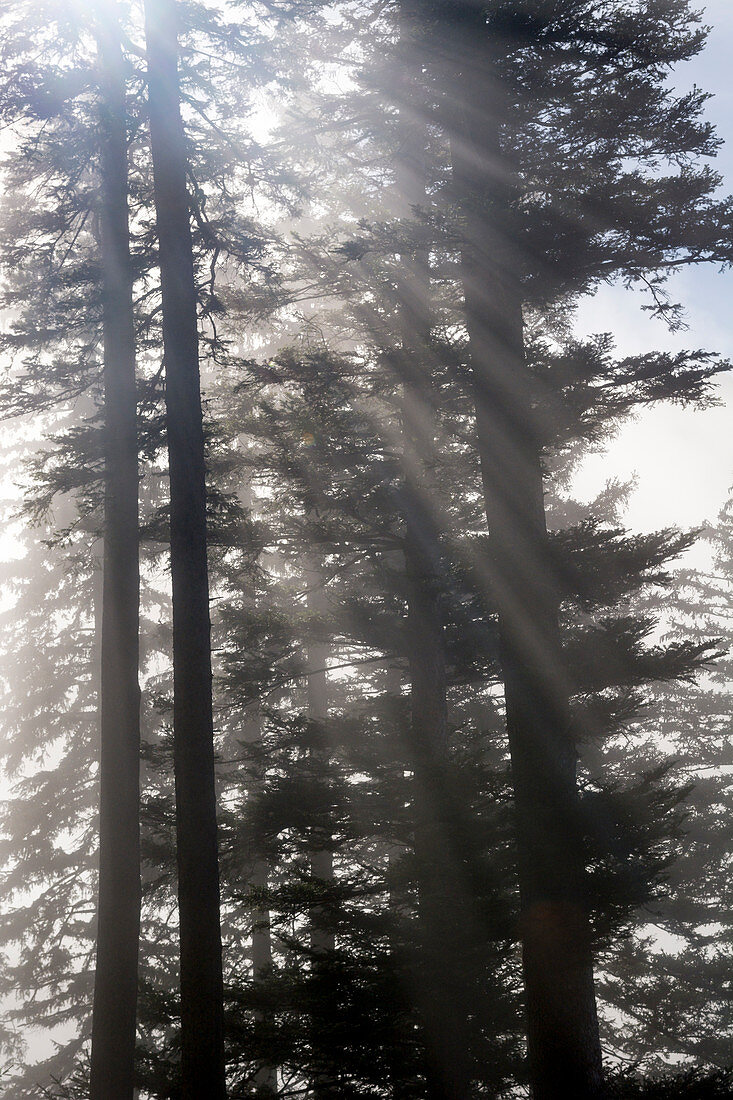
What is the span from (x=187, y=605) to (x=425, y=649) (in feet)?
16.1

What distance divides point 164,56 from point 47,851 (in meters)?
17.8

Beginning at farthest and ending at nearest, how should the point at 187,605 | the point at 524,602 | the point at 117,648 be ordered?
the point at 117,648 → the point at 524,602 → the point at 187,605

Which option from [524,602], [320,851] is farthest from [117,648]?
[524,602]

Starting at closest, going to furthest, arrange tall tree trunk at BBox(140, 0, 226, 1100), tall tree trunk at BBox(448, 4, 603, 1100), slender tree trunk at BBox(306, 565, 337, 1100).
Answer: tall tree trunk at BBox(140, 0, 226, 1100)
tall tree trunk at BBox(448, 4, 603, 1100)
slender tree trunk at BBox(306, 565, 337, 1100)

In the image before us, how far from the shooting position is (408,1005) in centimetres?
889

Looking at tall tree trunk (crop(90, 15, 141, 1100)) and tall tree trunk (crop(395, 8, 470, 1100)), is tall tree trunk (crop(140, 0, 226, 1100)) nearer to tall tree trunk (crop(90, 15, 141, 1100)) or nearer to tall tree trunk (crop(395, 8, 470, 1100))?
tall tree trunk (crop(90, 15, 141, 1100))

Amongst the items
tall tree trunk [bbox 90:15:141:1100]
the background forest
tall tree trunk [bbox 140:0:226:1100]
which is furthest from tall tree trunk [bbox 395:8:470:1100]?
tall tree trunk [bbox 90:15:141:1100]

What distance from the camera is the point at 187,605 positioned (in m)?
9.17

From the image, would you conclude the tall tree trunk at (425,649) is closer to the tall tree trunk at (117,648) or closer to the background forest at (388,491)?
the background forest at (388,491)

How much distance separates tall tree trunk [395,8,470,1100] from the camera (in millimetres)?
9023

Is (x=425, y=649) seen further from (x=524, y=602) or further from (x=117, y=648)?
(x=117, y=648)

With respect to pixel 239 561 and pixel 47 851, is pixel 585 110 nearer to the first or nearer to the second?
pixel 239 561

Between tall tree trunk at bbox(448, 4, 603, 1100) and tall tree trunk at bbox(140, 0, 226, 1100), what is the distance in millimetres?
3206

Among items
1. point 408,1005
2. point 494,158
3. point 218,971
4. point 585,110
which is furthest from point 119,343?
point 408,1005
